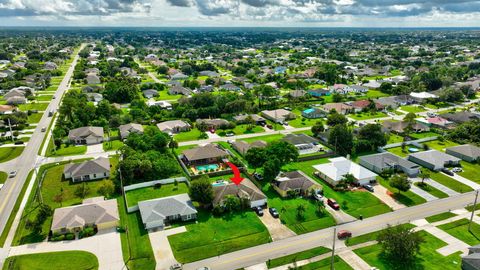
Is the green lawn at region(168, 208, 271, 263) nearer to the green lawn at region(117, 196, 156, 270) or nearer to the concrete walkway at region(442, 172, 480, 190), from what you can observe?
the green lawn at region(117, 196, 156, 270)

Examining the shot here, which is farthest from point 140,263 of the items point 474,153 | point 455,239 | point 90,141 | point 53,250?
point 474,153

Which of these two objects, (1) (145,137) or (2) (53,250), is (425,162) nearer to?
(1) (145,137)

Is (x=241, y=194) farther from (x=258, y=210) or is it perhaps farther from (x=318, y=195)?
(x=318, y=195)

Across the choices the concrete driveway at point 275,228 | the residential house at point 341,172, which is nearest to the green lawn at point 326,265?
the concrete driveway at point 275,228

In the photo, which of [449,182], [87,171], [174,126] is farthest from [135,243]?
[449,182]

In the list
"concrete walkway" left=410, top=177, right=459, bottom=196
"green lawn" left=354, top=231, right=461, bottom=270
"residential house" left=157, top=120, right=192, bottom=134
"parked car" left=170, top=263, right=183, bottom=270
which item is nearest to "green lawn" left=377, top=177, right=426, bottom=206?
"concrete walkway" left=410, top=177, right=459, bottom=196

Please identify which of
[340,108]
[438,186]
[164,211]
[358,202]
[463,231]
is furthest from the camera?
[340,108]
